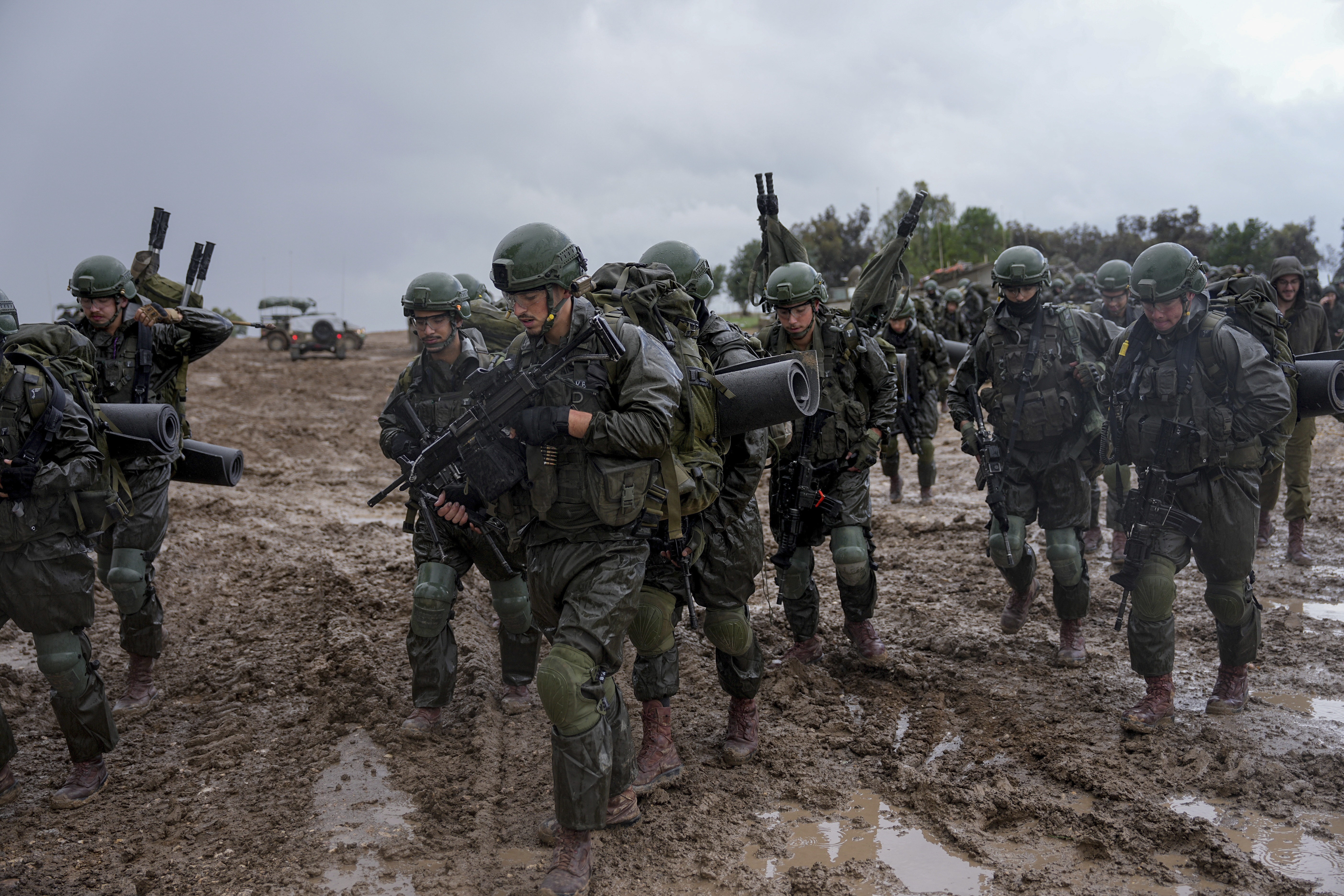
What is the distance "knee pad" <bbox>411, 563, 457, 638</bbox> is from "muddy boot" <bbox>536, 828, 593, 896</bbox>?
1700 mm

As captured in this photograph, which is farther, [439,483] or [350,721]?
[350,721]

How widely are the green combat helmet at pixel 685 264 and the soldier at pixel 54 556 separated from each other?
2750 millimetres

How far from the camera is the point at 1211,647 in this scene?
590 centimetres

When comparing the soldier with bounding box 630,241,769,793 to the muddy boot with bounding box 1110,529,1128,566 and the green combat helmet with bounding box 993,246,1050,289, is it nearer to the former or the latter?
the green combat helmet with bounding box 993,246,1050,289

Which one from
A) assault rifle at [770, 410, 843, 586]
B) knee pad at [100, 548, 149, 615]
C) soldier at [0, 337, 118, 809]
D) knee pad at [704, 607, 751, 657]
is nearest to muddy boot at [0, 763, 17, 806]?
soldier at [0, 337, 118, 809]

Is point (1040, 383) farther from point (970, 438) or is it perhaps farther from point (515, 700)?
point (515, 700)

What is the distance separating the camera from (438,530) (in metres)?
5.05

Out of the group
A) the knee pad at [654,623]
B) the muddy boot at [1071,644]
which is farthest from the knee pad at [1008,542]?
the knee pad at [654,623]

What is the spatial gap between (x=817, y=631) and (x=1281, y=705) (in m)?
2.51

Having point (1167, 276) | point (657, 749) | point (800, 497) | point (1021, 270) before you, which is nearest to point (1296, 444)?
point (1021, 270)

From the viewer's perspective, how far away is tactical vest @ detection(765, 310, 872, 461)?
5.74m

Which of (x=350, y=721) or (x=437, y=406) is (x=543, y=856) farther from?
(x=437, y=406)

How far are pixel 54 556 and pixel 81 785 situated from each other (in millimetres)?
1081

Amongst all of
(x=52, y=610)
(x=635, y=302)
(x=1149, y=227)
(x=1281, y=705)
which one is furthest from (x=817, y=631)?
(x=1149, y=227)
